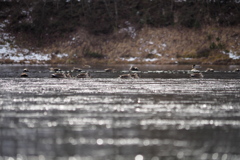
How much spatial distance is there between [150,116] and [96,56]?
79.9 meters

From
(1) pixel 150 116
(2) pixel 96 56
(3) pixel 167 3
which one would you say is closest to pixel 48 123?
(1) pixel 150 116

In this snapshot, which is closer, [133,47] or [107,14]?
[133,47]

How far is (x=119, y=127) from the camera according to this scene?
686 inches

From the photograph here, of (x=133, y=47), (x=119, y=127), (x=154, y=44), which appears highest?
(x=154, y=44)

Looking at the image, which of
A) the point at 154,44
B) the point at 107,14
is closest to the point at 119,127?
the point at 154,44

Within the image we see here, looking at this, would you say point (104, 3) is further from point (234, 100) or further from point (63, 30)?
point (234, 100)

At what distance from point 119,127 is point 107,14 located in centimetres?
10240

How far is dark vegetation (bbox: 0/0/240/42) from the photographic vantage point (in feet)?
356

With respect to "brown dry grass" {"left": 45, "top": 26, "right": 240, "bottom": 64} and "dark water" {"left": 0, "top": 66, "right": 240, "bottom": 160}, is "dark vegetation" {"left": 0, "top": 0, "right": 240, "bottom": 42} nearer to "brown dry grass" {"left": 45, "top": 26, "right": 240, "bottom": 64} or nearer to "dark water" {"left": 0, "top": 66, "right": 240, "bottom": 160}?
"brown dry grass" {"left": 45, "top": 26, "right": 240, "bottom": 64}

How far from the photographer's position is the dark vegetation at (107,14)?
10862cm

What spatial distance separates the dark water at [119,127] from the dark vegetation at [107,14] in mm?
82597

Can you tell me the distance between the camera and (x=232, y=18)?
4166 inches

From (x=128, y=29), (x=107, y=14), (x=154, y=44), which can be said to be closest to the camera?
(x=154, y=44)

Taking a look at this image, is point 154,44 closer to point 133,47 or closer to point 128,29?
point 133,47
